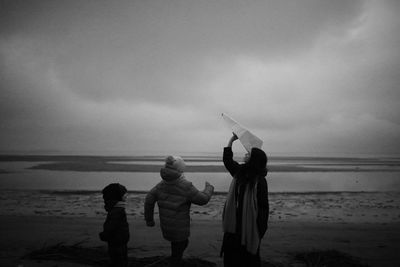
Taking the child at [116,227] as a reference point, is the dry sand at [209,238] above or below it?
below

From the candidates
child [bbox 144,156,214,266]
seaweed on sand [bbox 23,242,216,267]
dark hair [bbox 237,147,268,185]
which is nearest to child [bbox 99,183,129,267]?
child [bbox 144,156,214,266]

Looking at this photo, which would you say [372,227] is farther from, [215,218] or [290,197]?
[290,197]

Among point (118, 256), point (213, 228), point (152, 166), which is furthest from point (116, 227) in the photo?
point (152, 166)

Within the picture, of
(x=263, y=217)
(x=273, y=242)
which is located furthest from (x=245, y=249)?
(x=273, y=242)

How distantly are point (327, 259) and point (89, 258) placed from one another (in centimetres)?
476

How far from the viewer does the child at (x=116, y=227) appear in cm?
415

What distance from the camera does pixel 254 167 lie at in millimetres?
3502

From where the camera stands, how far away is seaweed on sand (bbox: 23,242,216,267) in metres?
5.32

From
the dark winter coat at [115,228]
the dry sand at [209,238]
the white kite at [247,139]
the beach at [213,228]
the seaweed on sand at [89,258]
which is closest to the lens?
the white kite at [247,139]

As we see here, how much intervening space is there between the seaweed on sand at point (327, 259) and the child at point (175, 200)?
280 cm

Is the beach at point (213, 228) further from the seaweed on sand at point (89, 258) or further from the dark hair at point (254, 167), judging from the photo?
the dark hair at point (254, 167)

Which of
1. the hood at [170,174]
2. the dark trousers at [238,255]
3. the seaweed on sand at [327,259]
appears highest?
the hood at [170,174]

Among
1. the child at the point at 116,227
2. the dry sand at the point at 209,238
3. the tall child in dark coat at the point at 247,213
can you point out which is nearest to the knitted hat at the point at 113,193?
the child at the point at 116,227

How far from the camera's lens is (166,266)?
17.0ft
